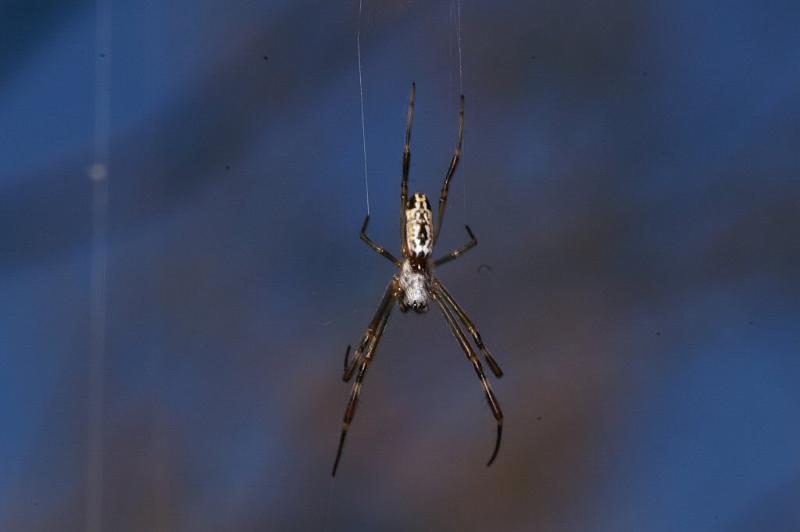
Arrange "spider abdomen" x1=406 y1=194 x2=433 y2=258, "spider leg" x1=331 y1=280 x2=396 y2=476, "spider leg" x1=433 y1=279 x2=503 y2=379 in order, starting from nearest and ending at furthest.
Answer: "spider abdomen" x1=406 y1=194 x2=433 y2=258, "spider leg" x1=331 y1=280 x2=396 y2=476, "spider leg" x1=433 y1=279 x2=503 y2=379

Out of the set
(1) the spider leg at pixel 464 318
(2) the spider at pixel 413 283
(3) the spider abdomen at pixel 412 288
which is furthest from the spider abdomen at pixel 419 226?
(1) the spider leg at pixel 464 318

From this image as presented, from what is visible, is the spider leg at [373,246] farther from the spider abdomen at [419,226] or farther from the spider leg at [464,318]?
the spider leg at [464,318]

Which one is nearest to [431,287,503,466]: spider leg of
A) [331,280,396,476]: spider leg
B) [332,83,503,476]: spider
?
[332,83,503,476]: spider

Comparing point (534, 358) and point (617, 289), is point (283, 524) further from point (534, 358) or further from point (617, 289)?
point (617, 289)

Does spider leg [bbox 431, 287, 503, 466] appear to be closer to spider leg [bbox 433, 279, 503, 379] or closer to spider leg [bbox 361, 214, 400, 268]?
spider leg [bbox 433, 279, 503, 379]

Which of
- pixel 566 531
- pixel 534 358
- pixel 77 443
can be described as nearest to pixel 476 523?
pixel 566 531

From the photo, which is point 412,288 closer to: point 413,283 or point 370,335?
point 413,283

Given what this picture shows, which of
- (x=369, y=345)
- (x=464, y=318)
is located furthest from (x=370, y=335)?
(x=464, y=318)
